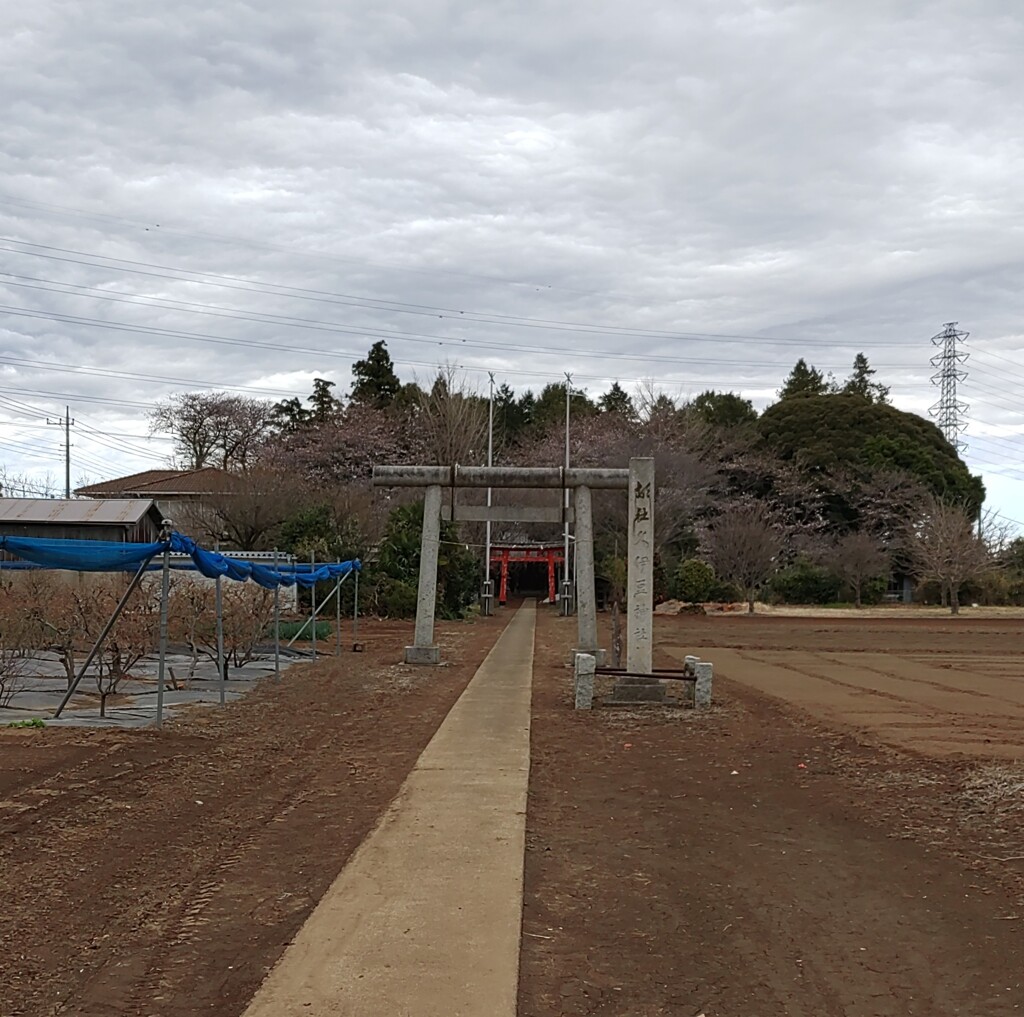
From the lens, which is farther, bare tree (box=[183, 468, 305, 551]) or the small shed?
Result: bare tree (box=[183, 468, 305, 551])

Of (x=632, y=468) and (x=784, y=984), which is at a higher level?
(x=632, y=468)

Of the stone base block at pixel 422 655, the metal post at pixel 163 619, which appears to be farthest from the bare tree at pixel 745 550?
the metal post at pixel 163 619

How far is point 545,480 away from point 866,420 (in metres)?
40.2

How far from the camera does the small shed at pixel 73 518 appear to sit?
34.2 m

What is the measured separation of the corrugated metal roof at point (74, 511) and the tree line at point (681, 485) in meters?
5.04

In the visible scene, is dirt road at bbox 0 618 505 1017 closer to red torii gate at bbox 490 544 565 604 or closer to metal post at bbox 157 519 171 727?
metal post at bbox 157 519 171 727

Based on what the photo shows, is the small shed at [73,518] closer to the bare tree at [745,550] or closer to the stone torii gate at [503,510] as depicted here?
the stone torii gate at [503,510]

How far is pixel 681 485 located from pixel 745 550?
256 inches

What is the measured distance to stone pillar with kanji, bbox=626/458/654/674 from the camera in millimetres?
15945

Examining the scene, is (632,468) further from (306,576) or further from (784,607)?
(784,607)

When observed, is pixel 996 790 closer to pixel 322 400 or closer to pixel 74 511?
pixel 74 511

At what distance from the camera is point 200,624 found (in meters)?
17.5

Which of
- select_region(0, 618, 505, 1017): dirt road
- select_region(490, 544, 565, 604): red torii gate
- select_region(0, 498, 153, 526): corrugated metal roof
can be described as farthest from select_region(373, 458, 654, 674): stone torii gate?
select_region(490, 544, 565, 604): red torii gate

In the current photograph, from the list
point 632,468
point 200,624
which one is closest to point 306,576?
point 200,624
